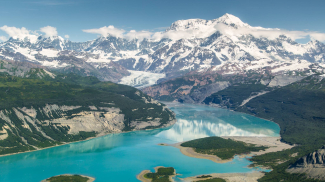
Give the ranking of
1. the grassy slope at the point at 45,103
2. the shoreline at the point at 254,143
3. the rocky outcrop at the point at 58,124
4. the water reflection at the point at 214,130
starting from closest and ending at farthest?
the shoreline at the point at 254,143
the rocky outcrop at the point at 58,124
the grassy slope at the point at 45,103
the water reflection at the point at 214,130

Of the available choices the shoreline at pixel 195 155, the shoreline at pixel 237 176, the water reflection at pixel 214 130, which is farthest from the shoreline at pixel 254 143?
the shoreline at pixel 237 176

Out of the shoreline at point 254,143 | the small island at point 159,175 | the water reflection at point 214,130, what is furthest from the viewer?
the water reflection at point 214,130

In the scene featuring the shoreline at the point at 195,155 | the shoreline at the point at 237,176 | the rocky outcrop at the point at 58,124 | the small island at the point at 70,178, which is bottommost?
the shoreline at the point at 237,176

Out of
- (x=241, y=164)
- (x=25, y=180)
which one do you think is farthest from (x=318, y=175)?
(x=25, y=180)

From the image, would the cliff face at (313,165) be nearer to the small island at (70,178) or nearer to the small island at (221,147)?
the small island at (221,147)

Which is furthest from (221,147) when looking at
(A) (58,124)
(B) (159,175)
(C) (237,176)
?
(A) (58,124)

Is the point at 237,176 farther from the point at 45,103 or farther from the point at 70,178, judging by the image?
the point at 45,103
